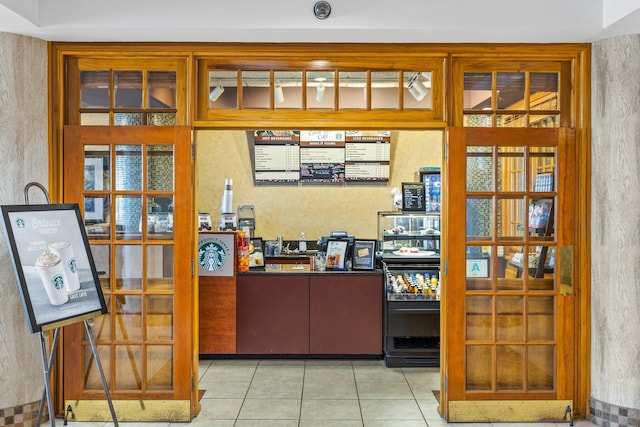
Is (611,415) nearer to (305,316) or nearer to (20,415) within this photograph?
(305,316)

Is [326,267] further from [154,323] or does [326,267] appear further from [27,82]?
[27,82]

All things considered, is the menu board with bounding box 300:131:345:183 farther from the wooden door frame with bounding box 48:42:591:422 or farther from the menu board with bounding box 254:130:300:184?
the wooden door frame with bounding box 48:42:591:422

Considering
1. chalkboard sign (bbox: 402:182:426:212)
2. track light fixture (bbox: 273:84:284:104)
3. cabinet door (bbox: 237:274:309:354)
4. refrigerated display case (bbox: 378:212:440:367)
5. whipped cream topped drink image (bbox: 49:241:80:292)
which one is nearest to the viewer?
whipped cream topped drink image (bbox: 49:241:80:292)

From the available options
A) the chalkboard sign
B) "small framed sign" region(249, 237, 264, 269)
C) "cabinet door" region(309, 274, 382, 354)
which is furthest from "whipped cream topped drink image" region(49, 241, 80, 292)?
the chalkboard sign

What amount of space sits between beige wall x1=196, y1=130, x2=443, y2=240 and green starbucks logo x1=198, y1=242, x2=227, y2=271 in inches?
92.2

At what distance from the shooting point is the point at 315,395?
4.51m

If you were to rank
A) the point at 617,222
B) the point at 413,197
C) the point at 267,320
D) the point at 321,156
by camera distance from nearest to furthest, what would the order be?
the point at 617,222, the point at 267,320, the point at 413,197, the point at 321,156

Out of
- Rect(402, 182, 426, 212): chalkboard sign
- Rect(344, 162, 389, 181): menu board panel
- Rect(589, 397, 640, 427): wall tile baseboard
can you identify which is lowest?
Rect(589, 397, 640, 427): wall tile baseboard

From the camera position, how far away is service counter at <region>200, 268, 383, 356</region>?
17.8 ft

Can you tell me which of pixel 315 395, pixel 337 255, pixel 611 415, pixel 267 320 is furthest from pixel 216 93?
pixel 611 415

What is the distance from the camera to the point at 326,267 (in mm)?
5645

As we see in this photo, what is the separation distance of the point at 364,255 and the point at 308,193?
7.45 ft

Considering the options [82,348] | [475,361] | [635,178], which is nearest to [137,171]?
[82,348]

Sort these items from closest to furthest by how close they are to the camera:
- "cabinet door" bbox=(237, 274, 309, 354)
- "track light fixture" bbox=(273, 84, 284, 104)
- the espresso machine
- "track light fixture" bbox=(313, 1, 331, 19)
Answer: "track light fixture" bbox=(313, 1, 331, 19)
"track light fixture" bbox=(273, 84, 284, 104)
"cabinet door" bbox=(237, 274, 309, 354)
the espresso machine
